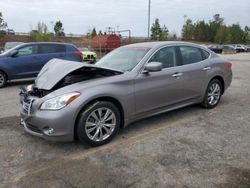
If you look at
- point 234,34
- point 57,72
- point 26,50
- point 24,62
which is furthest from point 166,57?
point 234,34

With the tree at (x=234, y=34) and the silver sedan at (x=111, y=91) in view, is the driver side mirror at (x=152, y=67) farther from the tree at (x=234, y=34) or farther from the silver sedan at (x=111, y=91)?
the tree at (x=234, y=34)

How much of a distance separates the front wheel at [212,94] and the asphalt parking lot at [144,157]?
598 millimetres

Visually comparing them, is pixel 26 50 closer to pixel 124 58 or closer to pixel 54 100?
pixel 124 58

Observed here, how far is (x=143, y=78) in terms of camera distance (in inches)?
157

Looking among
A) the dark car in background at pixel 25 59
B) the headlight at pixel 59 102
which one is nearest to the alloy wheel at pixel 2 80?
the dark car in background at pixel 25 59

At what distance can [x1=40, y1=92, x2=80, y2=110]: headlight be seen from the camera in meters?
3.27

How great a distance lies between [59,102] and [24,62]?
20.2ft

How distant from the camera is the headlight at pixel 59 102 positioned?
327 centimetres

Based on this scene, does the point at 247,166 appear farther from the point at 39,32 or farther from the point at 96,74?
the point at 39,32

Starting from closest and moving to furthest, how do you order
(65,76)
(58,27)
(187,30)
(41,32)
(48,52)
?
(65,76) → (48,52) → (41,32) → (58,27) → (187,30)

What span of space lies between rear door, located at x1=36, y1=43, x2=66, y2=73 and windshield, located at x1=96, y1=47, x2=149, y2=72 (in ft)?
16.1

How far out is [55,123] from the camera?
127 inches

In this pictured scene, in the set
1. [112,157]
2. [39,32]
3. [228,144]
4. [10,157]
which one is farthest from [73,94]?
[39,32]

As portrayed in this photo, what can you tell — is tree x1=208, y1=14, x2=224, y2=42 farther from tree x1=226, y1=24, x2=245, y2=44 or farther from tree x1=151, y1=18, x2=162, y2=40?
tree x1=151, y1=18, x2=162, y2=40
